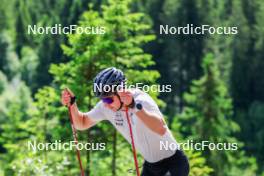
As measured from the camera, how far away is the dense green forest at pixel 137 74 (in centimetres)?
1802

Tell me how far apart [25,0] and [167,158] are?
393 ft

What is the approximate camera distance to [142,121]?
6109 millimetres

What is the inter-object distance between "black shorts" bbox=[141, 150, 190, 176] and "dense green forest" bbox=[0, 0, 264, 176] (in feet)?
12.6

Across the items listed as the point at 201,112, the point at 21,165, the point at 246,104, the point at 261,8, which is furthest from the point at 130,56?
the point at 261,8

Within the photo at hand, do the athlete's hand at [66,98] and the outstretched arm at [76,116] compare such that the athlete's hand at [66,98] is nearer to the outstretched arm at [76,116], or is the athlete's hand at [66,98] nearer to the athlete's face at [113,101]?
the outstretched arm at [76,116]


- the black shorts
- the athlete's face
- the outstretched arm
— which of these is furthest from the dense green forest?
the athlete's face

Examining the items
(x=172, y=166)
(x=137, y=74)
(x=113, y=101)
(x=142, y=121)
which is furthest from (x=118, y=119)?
(x=137, y=74)

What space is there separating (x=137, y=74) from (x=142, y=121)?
12.0m

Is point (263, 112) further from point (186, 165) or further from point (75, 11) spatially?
point (186, 165)

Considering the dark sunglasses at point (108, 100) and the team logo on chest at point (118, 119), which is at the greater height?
the dark sunglasses at point (108, 100)

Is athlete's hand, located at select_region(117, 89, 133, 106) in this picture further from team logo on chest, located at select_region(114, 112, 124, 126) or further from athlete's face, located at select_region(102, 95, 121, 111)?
team logo on chest, located at select_region(114, 112, 124, 126)

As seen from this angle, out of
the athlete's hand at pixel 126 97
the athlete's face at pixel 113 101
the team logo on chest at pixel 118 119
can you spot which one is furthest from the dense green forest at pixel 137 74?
the athlete's hand at pixel 126 97

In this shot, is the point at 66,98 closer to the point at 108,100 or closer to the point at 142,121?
the point at 108,100

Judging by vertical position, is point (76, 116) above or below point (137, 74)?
below
